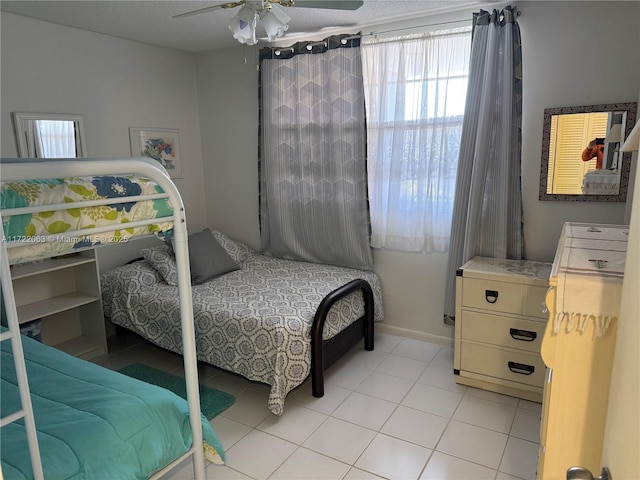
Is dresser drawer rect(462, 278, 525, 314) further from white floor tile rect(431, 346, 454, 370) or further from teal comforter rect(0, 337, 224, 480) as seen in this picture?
teal comforter rect(0, 337, 224, 480)

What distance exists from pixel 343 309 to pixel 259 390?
767 millimetres

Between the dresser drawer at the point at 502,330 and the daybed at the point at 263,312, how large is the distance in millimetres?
750

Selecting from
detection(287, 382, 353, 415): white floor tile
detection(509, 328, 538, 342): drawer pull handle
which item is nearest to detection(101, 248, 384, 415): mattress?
detection(287, 382, 353, 415): white floor tile

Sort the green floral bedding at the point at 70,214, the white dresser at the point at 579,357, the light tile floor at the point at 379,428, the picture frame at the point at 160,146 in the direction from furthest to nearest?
the picture frame at the point at 160,146, the light tile floor at the point at 379,428, the green floral bedding at the point at 70,214, the white dresser at the point at 579,357

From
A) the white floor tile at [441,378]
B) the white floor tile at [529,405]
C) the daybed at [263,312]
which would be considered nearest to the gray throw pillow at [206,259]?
the daybed at [263,312]

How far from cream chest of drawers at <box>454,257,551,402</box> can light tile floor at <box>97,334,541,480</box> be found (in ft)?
0.40

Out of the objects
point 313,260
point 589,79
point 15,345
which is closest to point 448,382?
point 313,260

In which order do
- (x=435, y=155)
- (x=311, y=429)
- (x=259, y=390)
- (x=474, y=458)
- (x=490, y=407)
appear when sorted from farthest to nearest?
(x=435, y=155)
(x=259, y=390)
(x=490, y=407)
(x=311, y=429)
(x=474, y=458)

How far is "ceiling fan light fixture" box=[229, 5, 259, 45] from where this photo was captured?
6.17ft

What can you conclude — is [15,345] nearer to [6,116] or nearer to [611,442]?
[611,442]

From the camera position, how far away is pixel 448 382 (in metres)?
2.90

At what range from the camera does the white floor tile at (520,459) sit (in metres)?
2.08

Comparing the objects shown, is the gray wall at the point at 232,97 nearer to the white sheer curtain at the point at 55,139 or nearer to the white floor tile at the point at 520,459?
the white sheer curtain at the point at 55,139

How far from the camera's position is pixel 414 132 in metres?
3.20
